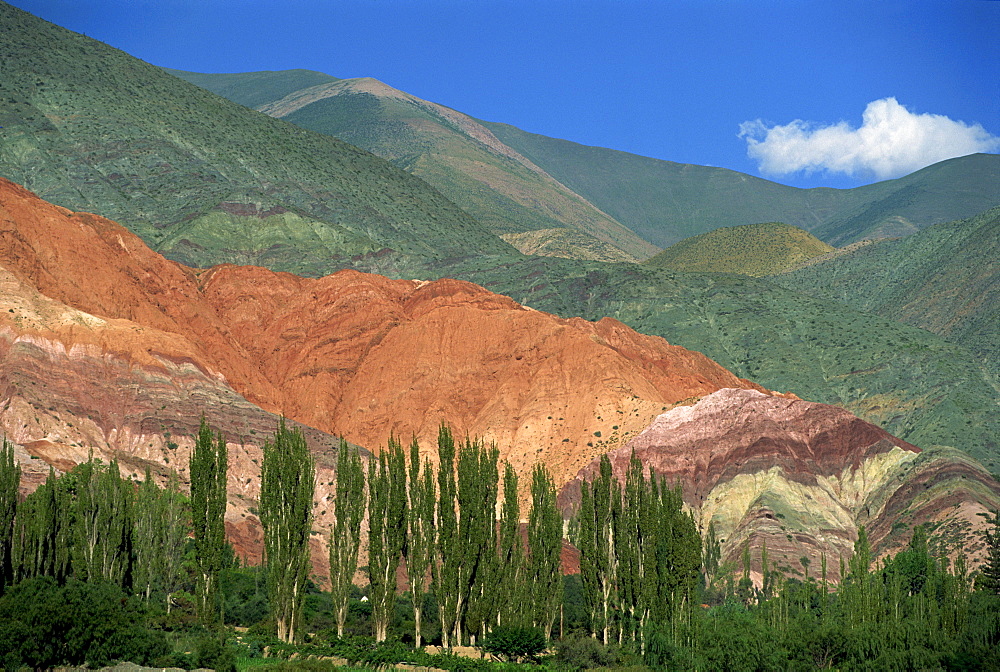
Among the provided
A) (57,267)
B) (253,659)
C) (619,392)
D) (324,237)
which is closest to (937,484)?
(619,392)

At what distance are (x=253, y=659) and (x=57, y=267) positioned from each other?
60395 millimetres

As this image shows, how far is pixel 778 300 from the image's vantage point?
143250 millimetres

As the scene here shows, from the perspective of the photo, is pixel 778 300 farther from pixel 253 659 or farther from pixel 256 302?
pixel 253 659

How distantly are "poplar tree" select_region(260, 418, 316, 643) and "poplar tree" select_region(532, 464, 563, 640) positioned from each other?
36.4ft

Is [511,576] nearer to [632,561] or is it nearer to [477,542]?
[477,542]

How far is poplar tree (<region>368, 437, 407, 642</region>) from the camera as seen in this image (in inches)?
2063

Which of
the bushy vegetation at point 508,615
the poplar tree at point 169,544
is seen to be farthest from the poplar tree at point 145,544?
the bushy vegetation at point 508,615

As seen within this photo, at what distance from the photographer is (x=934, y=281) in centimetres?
17500

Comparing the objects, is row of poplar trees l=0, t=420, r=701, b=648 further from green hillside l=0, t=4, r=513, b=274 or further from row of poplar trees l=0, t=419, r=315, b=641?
green hillside l=0, t=4, r=513, b=274

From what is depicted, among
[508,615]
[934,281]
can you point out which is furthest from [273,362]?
[934,281]

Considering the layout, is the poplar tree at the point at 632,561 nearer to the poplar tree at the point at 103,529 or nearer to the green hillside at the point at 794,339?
the poplar tree at the point at 103,529

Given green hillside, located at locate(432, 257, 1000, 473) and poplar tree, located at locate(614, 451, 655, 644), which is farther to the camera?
green hillside, located at locate(432, 257, 1000, 473)

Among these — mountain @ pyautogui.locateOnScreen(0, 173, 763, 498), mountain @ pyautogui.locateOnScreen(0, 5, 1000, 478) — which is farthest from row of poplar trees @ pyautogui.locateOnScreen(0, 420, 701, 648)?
mountain @ pyautogui.locateOnScreen(0, 5, 1000, 478)

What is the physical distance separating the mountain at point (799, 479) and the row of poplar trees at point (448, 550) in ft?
82.3
